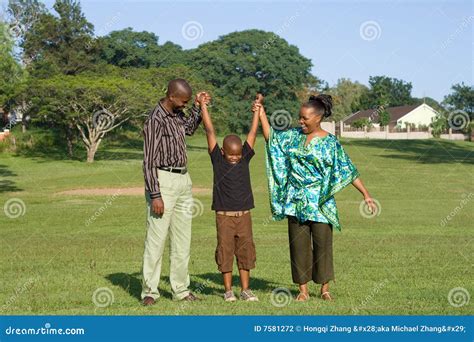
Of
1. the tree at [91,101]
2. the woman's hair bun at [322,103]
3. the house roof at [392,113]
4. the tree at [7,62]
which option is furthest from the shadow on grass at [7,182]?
the house roof at [392,113]

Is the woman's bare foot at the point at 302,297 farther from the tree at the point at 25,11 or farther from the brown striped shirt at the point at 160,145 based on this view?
the tree at the point at 25,11

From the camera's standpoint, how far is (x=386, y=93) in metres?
116

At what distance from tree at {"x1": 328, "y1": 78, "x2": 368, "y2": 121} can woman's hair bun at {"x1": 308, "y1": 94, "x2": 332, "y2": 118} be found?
353 ft

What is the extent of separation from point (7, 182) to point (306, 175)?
31.1 m

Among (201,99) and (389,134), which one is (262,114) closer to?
(201,99)

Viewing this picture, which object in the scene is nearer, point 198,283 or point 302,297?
point 302,297

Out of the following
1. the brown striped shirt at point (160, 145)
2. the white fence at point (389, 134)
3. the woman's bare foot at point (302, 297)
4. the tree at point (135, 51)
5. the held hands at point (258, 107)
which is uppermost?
the tree at point (135, 51)

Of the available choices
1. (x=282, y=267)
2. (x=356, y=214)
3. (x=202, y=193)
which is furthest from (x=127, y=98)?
(x=282, y=267)

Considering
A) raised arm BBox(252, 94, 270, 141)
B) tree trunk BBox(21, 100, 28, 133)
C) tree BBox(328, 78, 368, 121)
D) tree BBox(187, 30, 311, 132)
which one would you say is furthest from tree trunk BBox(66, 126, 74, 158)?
tree BBox(328, 78, 368, 121)

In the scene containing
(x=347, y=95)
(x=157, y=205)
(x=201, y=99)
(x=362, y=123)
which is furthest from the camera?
(x=347, y=95)

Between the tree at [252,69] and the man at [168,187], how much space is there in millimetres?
58642

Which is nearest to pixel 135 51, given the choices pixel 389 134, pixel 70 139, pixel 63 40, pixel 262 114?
pixel 63 40

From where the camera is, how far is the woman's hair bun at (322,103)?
7310 mm

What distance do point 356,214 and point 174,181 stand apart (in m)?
15.4
